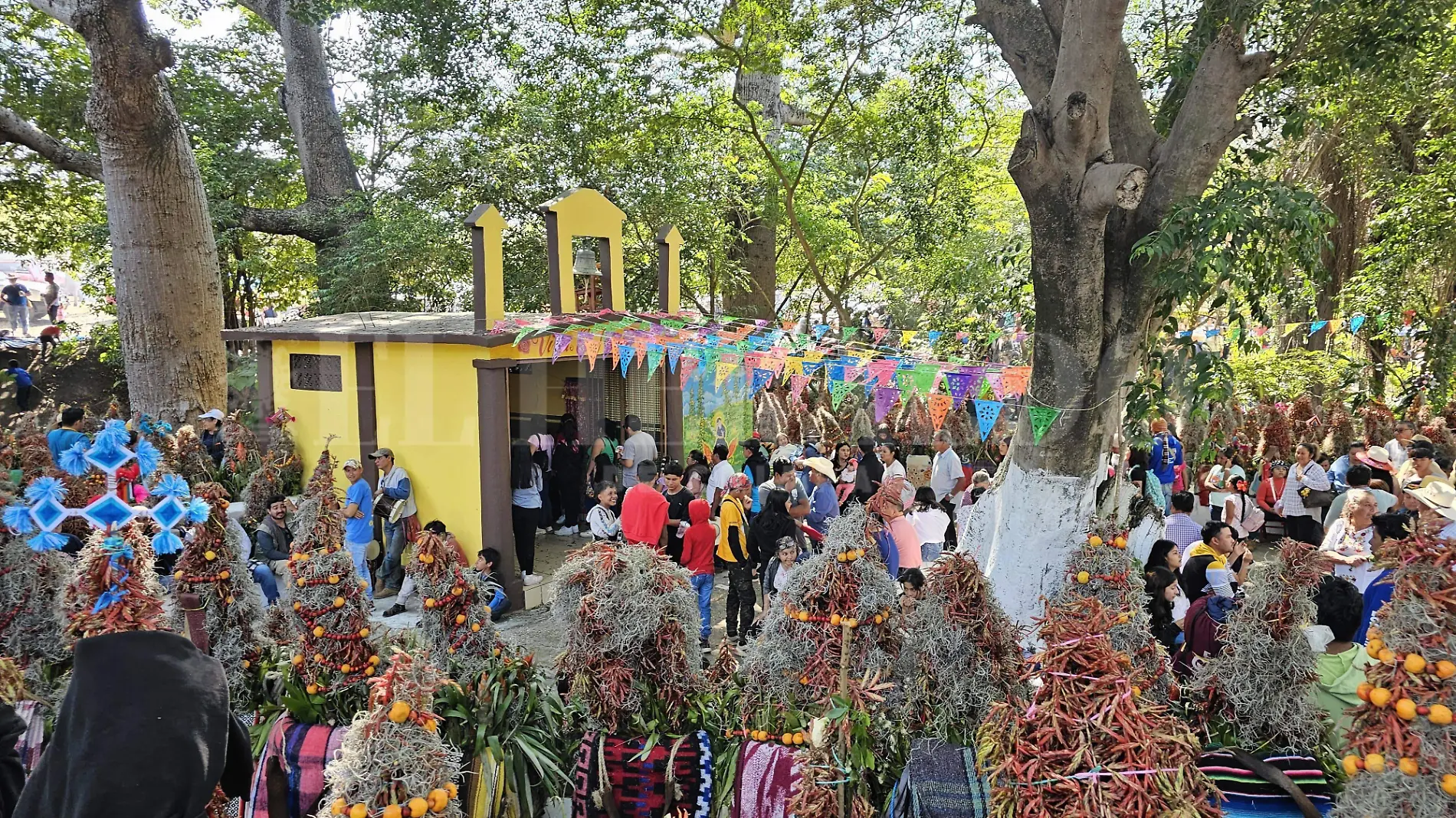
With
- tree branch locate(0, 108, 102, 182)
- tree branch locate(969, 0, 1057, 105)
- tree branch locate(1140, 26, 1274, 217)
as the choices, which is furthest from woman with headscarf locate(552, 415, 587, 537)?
tree branch locate(0, 108, 102, 182)

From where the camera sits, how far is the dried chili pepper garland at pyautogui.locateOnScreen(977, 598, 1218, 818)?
2.72 meters

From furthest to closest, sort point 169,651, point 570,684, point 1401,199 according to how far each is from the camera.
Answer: point 1401,199, point 570,684, point 169,651

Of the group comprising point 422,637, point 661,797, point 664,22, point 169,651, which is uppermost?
point 664,22

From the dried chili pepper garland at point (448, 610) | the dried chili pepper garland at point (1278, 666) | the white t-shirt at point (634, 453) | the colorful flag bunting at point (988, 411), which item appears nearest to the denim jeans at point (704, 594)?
the colorful flag bunting at point (988, 411)

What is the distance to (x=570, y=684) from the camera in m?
4.48

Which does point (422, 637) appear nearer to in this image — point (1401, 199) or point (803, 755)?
point (803, 755)

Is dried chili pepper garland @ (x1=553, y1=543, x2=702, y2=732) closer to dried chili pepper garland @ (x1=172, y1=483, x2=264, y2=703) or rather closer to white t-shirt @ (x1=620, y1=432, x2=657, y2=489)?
dried chili pepper garland @ (x1=172, y1=483, x2=264, y2=703)

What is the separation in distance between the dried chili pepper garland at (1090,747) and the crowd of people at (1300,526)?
2.55 ft

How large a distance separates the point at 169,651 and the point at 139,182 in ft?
42.2

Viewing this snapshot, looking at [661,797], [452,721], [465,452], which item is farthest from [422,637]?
[465,452]

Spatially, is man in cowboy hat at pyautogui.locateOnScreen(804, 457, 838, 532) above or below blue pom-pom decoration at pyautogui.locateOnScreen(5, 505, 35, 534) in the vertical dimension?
below

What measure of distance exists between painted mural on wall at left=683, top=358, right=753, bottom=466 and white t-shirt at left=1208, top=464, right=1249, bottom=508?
554cm

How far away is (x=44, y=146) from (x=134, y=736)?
53.5 ft

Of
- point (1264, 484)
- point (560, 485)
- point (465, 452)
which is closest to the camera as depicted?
point (465, 452)
